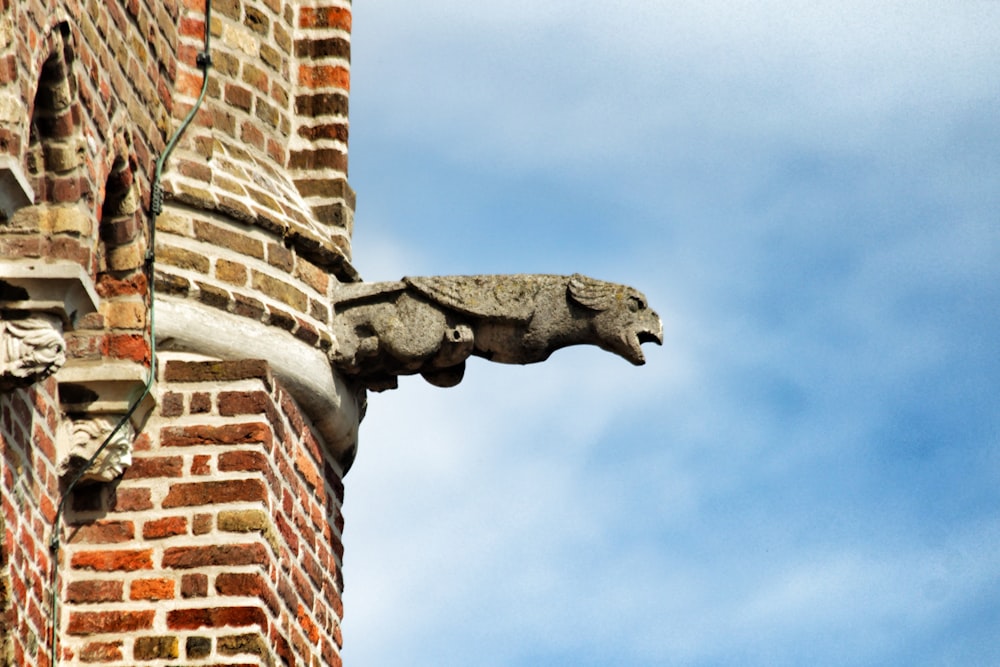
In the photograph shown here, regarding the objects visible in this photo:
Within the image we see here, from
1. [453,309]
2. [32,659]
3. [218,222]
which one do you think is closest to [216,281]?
[218,222]

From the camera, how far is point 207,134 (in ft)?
30.8

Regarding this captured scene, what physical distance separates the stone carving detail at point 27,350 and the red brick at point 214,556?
1.13m

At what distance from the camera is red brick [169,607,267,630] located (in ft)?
27.5

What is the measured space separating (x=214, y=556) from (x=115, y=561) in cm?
35

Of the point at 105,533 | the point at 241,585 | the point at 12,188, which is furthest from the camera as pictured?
the point at 105,533

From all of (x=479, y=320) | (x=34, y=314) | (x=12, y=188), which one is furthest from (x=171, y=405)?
(x=12, y=188)

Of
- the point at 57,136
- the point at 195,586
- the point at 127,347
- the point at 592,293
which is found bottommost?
the point at 195,586

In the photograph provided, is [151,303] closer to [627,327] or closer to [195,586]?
[195,586]

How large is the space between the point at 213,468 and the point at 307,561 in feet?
2.26

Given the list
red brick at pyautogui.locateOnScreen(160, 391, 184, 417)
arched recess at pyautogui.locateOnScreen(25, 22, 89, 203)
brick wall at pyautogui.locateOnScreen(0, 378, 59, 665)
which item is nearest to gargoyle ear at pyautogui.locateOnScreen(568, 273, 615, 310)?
red brick at pyautogui.locateOnScreen(160, 391, 184, 417)

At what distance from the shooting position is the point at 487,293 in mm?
9586

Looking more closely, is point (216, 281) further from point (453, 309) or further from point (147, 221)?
point (453, 309)

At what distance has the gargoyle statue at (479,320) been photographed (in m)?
9.50

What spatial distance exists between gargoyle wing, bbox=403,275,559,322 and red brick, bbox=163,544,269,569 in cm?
150
